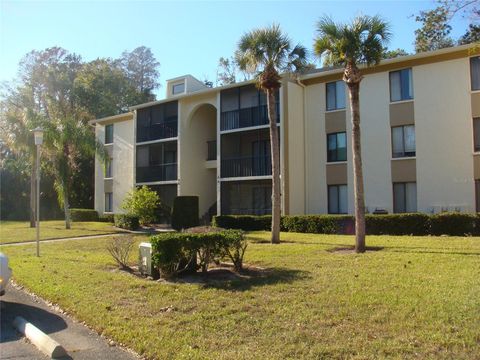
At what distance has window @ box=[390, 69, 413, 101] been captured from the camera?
75.1ft

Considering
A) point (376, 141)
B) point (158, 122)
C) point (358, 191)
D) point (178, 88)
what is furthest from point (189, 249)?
point (178, 88)

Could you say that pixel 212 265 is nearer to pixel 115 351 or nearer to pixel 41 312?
pixel 41 312

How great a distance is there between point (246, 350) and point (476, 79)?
19.7 meters

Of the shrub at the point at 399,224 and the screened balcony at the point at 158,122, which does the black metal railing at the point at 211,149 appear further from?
the shrub at the point at 399,224

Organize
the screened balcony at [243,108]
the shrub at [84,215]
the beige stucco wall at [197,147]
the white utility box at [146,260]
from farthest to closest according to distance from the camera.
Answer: the shrub at [84,215], the beige stucco wall at [197,147], the screened balcony at [243,108], the white utility box at [146,260]

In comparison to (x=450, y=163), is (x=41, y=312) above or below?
below

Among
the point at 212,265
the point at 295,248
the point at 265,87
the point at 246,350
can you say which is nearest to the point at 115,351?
the point at 246,350

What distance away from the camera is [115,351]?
6086mm

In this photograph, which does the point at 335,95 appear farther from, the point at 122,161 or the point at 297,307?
the point at 297,307

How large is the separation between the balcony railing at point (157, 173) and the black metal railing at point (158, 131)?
2.00 meters

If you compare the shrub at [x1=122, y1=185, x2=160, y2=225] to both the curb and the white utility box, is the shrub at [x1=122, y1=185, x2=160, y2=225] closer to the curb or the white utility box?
the white utility box

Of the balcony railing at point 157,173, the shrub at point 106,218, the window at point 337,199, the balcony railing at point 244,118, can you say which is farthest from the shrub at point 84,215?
the window at point 337,199

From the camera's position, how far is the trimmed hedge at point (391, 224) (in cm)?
1784

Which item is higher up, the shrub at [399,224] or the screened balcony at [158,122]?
the screened balcony at [158,122]
